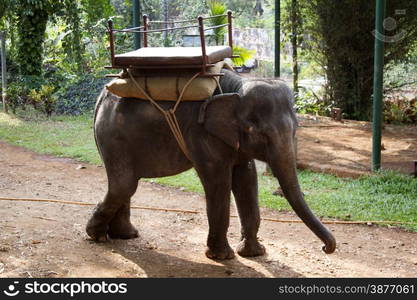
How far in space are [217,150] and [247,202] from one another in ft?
2.21

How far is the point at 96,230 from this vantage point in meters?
5.73

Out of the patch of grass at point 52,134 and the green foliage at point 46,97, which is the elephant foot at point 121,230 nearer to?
the patch of grass at point 52,134

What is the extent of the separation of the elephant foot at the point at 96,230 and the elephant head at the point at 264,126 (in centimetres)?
153

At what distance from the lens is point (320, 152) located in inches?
396

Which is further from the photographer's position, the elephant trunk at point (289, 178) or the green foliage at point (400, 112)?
the green foliage at point (400, 112)

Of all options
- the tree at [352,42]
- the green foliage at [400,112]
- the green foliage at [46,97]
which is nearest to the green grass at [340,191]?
the green foliage at [46,97]

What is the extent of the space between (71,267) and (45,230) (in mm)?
1131

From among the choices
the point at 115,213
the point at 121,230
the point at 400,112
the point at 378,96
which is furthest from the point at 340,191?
the point at 400,112

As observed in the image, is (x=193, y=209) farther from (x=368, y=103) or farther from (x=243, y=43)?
(x=243, y=43)

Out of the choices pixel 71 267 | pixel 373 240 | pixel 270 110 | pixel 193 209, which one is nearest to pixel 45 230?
pixel 71 267

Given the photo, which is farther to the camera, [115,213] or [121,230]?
[121,230]

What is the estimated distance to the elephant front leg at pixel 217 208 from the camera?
4.97 metres

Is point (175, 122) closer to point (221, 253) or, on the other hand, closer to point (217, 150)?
point (217, 150)

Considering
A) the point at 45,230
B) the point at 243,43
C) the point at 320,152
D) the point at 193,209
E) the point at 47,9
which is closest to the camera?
the point at 45,230
